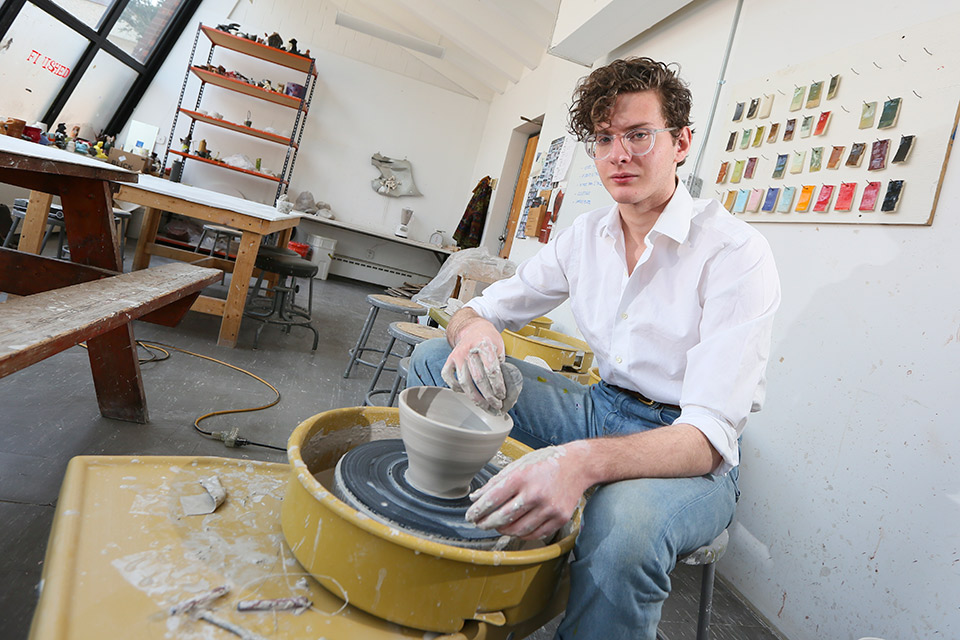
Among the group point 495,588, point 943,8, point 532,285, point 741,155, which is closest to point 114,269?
point 532,285

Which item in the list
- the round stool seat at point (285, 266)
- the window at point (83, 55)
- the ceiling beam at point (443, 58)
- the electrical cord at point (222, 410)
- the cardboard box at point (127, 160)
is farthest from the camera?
the ceiling beam at point (443, 58)

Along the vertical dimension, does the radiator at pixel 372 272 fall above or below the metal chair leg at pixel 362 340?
above

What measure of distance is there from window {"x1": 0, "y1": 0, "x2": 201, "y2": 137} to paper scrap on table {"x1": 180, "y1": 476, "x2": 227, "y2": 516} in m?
4.98

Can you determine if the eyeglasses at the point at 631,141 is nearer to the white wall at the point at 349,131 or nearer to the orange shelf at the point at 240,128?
the orange shelf at the point at 240,128

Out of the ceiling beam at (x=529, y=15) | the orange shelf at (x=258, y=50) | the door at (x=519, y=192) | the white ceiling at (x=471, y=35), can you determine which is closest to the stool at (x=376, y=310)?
the white ceiling at (x=471, y=35)

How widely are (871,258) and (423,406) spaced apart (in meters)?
1.43

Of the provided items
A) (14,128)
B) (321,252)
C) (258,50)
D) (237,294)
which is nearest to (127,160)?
(14,128)

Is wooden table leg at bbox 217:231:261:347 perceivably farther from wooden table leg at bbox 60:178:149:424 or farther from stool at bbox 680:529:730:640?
stool at bbox 680:529:730:640

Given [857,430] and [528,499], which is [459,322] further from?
[857,430]

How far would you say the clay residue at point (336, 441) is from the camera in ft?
3.38

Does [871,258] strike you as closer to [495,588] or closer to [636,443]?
[636,443]

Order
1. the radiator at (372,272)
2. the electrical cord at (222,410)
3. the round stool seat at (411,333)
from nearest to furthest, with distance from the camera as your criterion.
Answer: the electrical cord at (222,410) < the round stool seat at (411,333) < the radiator at (372,272)

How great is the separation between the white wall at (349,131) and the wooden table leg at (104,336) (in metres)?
5.51

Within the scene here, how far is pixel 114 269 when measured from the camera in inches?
84.2
